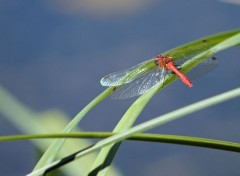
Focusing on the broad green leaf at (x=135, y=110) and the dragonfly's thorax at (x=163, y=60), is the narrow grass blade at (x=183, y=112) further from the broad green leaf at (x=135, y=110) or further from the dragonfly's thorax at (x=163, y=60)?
the dragonfly's thorax at (x=163, y=60)

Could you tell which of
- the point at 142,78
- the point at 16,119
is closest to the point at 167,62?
the point at 142,78

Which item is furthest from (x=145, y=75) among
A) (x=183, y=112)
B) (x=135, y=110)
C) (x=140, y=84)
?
(x=183, y=112)

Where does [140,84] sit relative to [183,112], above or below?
above

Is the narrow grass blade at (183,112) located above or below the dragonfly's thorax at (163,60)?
below

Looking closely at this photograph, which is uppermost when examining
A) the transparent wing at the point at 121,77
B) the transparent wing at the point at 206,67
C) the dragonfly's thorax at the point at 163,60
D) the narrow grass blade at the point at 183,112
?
the transparent wing at the point at 206,67

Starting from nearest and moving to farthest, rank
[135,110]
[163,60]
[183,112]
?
[183,112], [135,110], [163,60]

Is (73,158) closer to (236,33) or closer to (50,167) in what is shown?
(50,167)

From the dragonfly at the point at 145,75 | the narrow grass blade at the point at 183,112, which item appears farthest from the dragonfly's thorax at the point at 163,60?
the narrow grass blade at the point at 183,112

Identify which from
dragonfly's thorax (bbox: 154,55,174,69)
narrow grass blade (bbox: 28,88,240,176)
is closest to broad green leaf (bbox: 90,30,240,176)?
narrow grass blade (bbox: 28,88,240,176)

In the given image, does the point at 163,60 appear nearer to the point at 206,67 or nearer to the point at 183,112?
the point at 206,67
